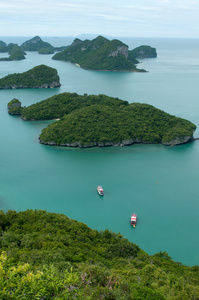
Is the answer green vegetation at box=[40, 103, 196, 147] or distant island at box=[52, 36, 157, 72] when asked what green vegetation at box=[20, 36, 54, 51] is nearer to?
distant island at box=[52, 36, 157, 72]

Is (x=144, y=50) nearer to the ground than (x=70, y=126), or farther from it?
farther from it

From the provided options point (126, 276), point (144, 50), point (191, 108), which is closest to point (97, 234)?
point (126, 276)

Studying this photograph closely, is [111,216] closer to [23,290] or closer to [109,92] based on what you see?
[23,290]

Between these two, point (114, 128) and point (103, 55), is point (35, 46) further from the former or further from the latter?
point (114, 128)

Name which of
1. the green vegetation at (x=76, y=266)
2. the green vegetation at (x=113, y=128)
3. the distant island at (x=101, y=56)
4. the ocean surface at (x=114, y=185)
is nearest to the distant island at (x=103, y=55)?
the distant island at (x=101, y=56)

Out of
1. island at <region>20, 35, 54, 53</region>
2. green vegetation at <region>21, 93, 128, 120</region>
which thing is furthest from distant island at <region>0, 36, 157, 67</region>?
green vegetation at <region>21, 93, 128, 120</region>

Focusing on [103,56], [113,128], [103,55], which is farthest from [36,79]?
[103,55]

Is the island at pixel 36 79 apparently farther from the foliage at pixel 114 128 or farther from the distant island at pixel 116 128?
the foliage at pixel 114 128
